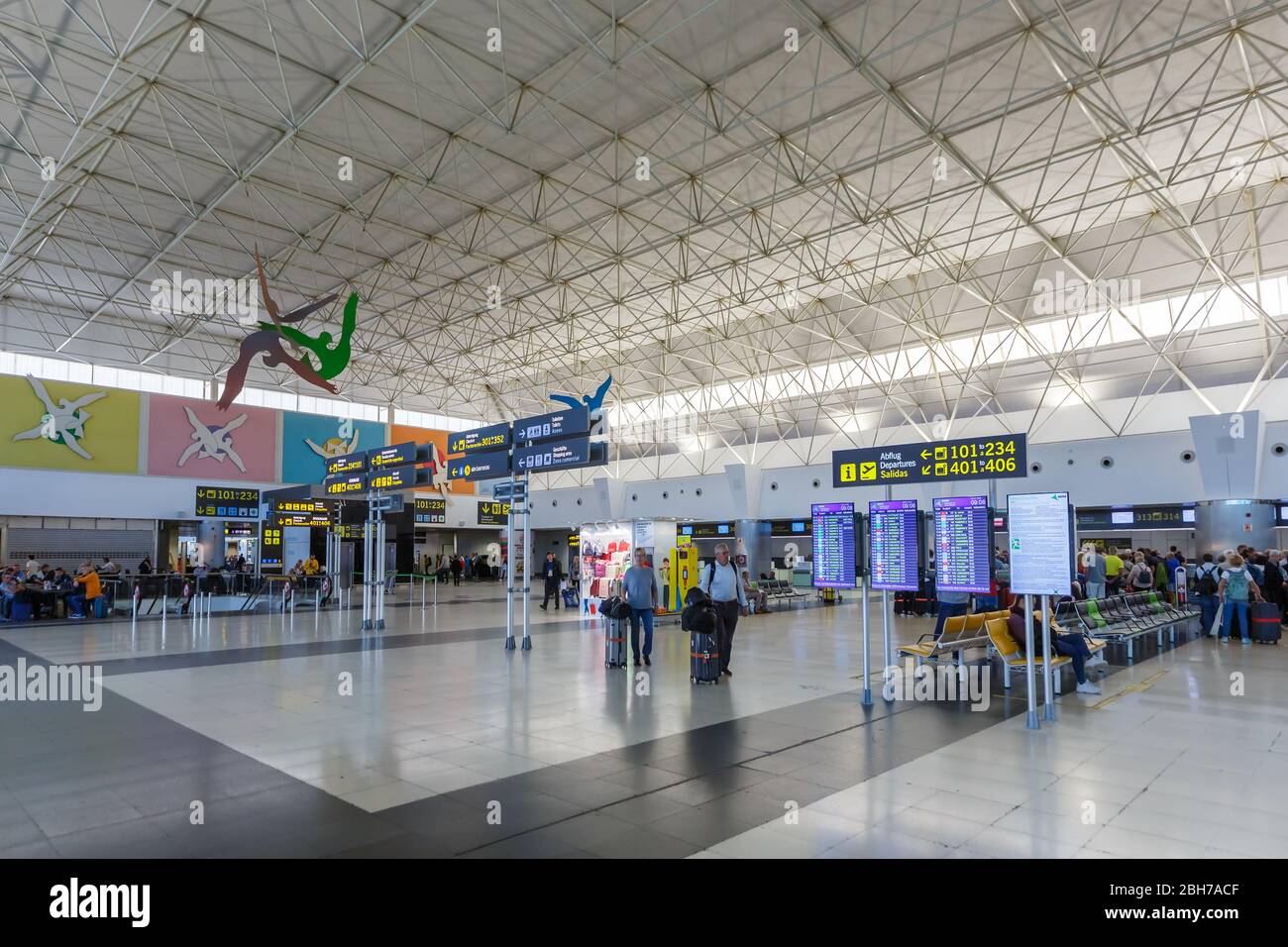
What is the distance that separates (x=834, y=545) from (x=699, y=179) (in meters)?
12.8

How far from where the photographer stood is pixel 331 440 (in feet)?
119

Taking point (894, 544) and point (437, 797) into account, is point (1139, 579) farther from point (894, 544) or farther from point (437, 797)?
point (437, 797)

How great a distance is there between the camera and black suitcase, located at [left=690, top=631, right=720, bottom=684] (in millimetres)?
9719

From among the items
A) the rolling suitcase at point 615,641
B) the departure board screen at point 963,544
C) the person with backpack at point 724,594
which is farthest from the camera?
the rolling suitcase at point 615,641

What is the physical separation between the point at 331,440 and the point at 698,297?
19.0 meters

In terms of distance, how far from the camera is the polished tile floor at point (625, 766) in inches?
175

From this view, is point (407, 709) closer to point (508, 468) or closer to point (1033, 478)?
point (508, 468)

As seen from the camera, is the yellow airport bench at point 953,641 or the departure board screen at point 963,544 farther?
the yellow airport bench at point 953,641

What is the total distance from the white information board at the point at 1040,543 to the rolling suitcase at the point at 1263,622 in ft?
31.1

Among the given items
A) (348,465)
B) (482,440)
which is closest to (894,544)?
(482,440)

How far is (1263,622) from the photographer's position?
13.7m

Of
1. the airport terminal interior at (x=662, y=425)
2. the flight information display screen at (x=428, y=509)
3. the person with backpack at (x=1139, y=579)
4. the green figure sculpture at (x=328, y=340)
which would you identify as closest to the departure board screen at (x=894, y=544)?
the airport terminal interior at (x=662, y=425)

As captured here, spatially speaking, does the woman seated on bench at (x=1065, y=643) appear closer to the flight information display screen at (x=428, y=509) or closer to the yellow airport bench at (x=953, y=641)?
the yellow airport bench at (x=953, y=641)
